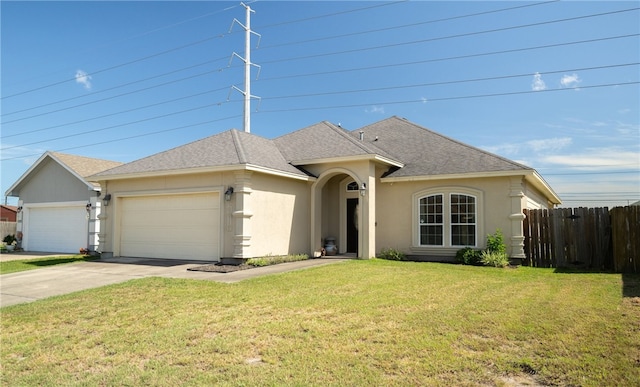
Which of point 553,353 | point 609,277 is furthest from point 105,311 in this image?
point 609,277

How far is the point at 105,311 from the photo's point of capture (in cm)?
705

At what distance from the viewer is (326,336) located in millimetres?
5414

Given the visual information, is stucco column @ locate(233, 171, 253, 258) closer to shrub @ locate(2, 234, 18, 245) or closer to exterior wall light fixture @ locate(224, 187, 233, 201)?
exterior wall light fixture @ locate(224, 187, 233, 201)

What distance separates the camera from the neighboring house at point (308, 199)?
1384 cm

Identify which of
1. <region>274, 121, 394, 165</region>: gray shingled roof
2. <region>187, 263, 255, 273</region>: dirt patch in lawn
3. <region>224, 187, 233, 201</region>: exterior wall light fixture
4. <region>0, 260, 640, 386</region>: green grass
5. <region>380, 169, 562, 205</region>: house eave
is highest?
<region>274, 121, 394, 165</region>: gray shingled roof

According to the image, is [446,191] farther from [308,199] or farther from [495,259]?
[308,199]

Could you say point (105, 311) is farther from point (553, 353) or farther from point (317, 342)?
point (553, 353)

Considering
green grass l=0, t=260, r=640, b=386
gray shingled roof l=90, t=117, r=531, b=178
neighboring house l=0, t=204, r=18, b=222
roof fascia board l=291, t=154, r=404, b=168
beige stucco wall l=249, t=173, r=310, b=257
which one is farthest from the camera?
neighboring house l=0, t=204, r=18, b=222

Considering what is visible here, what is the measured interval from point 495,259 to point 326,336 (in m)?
9.82

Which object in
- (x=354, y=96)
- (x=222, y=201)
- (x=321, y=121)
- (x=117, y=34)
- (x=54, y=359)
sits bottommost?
(x=54, y=359)

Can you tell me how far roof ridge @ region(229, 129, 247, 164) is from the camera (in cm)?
1334

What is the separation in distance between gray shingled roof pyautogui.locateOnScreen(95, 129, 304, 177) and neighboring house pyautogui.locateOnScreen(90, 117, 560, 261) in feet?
0.22

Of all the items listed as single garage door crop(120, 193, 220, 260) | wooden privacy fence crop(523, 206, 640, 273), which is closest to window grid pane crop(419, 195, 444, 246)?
wooden privacy fence crop(523, 206, 640, 273)

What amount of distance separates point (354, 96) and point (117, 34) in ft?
46.1
